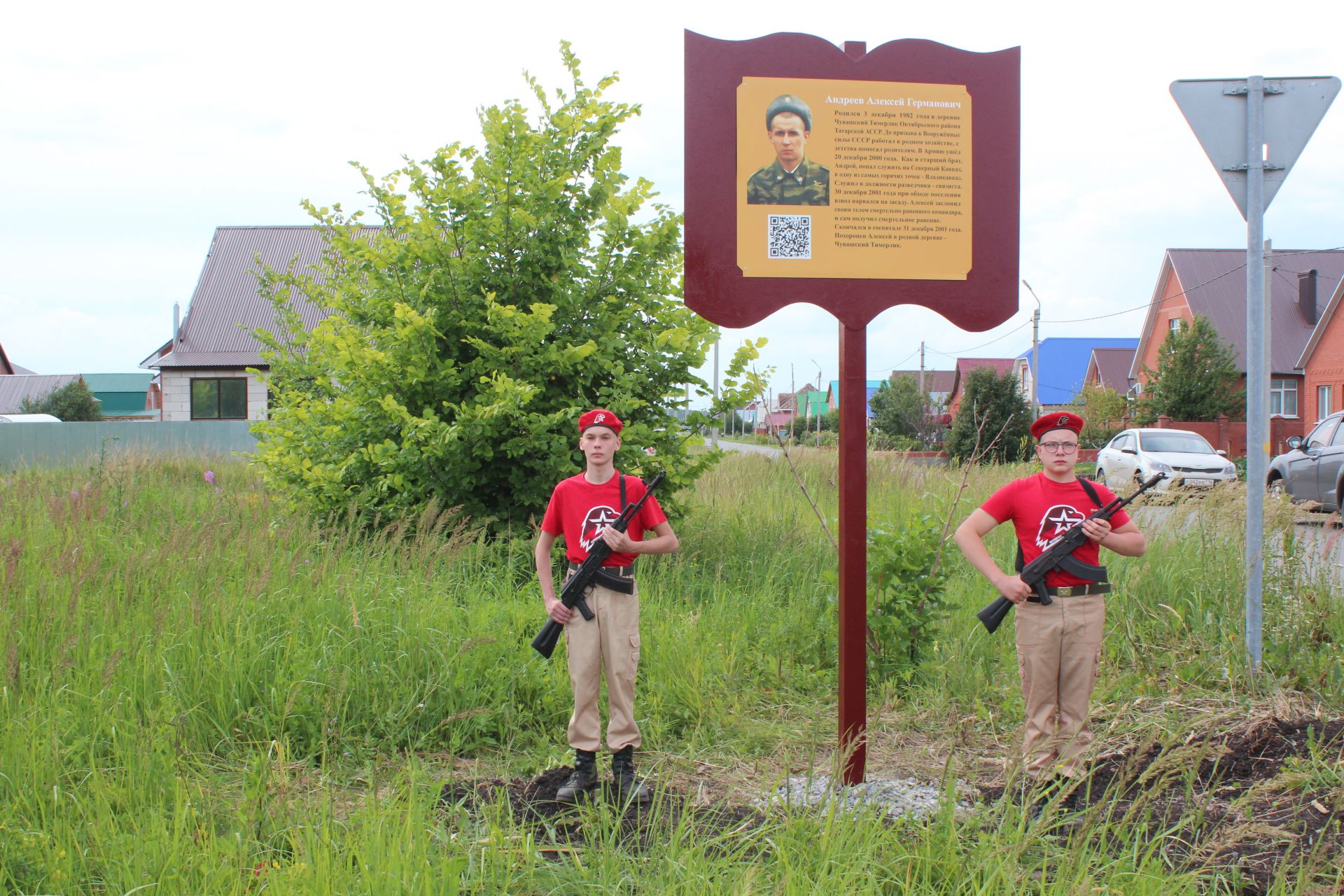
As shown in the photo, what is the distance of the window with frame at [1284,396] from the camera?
1501 inches

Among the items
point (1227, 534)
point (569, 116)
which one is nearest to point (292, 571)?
A: point (569, 116)

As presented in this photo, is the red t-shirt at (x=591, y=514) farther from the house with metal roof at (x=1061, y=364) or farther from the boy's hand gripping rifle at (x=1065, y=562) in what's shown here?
the house with metal roof at (x=1061, y=364)

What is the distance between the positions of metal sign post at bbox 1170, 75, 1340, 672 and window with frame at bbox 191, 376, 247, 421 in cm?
3003

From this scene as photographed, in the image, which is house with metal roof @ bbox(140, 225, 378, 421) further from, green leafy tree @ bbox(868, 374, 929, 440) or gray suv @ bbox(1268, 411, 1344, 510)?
gray suv @ bbox(1268, 411, 1344, 510)

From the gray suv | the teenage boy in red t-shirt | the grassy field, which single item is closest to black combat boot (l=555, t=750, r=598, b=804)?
the teenage boy in red t-shirt

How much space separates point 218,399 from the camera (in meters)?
30.2

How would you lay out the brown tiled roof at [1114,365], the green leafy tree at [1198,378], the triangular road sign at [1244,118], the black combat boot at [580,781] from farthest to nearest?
1. the brown tiled roof at [1114,365]
2. the green leafy tree at [1198,378]
3. the triangular road sign at [1244,118]
4. the black combat boot at [580,781]

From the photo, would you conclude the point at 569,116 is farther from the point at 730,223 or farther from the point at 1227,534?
the point at 1227,534

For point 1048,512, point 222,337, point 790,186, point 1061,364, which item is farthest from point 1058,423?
point 1061,364

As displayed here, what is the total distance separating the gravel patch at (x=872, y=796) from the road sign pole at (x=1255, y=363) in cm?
199

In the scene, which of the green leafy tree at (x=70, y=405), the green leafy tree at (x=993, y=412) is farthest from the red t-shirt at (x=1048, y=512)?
the green leafy tree at (x=70, y=405)

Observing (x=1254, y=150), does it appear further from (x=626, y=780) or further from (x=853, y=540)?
(x=626, y=780)

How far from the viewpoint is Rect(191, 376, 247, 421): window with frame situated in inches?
1185

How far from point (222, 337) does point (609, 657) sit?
29.7 m
